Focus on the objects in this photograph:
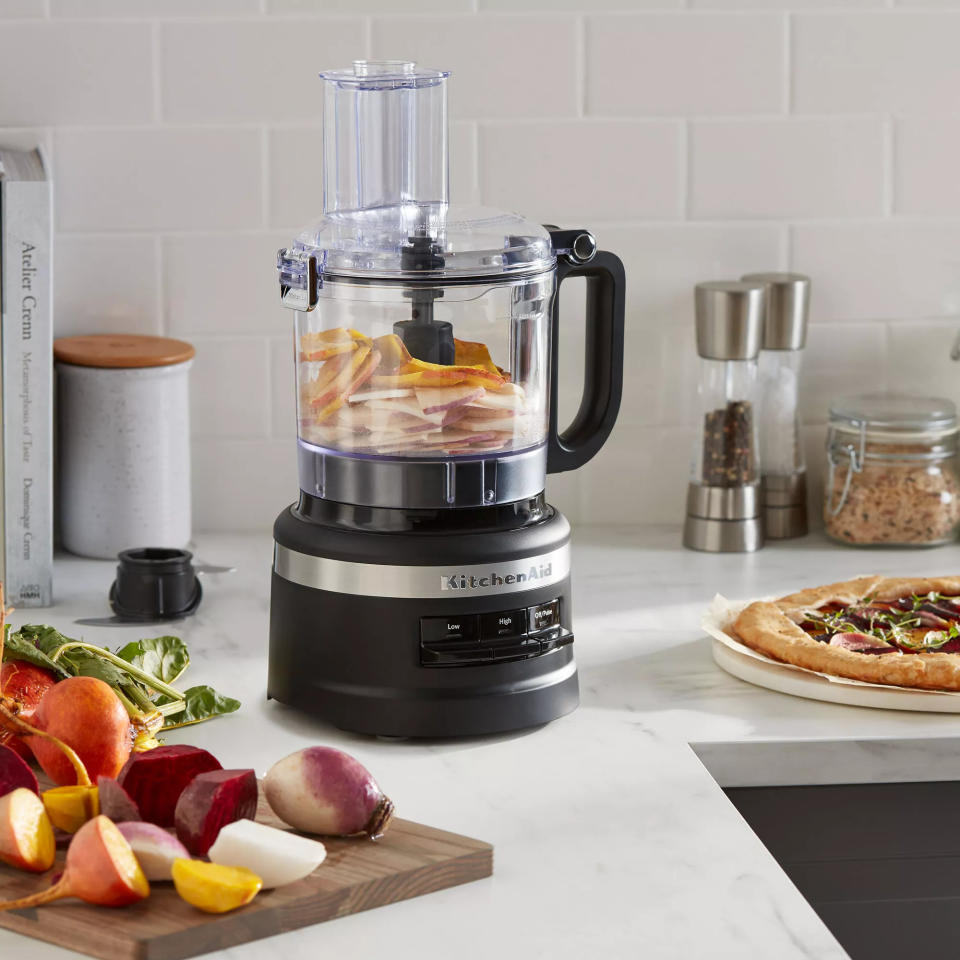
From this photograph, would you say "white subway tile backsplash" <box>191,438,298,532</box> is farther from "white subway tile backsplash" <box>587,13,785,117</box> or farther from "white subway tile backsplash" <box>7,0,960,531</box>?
"white subway tile backsplash" <box>587,13,785,117</box>

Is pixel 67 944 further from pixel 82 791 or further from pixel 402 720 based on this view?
pixel 402 720

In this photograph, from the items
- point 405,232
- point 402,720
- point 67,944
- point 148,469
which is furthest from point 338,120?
point 67,944

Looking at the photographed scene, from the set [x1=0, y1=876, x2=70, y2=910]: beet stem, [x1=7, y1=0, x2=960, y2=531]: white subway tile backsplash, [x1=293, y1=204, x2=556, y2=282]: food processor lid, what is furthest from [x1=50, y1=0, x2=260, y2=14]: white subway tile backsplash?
[x1=0, y1=876, x2=70, y2=910]: beet stem

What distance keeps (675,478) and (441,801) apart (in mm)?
923


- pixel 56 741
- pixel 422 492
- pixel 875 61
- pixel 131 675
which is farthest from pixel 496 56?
pixel 56 741

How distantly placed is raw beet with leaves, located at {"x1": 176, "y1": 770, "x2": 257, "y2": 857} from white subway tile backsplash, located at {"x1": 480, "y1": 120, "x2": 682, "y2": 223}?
3.37 ft

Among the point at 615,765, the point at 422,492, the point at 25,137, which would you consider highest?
the point at 25,137

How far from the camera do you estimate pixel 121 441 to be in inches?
67.0

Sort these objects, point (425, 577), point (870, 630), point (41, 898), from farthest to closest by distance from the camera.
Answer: point (870, 630)
point (425, 577)
point (41, 898)

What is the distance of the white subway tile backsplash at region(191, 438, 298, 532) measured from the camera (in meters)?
1.88

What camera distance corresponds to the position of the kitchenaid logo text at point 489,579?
116 centimetres

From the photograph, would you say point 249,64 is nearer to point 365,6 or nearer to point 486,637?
point 365,6

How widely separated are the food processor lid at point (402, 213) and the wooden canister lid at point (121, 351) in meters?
0.36

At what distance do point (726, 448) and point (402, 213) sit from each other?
2.11 ft
